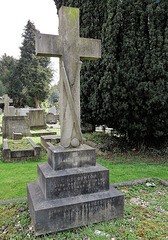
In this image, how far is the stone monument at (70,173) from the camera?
Result: 271 centimetres

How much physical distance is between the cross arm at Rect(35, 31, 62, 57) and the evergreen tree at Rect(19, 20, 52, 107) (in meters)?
26.1

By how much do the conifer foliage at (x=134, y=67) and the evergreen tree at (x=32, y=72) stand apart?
2280 centimetres

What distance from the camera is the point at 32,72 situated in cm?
2850

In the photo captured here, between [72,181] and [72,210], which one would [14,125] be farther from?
[72,210]

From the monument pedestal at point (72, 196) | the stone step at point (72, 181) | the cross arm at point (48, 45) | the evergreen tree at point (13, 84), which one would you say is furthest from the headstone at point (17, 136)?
the evergreen tree at point (13, 84)

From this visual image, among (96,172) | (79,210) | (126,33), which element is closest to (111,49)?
(126,33)

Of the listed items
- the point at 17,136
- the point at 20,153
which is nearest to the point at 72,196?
the point at 20,153

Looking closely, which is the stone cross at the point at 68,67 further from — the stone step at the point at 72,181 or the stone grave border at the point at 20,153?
the stone grave border at the point at 20,153

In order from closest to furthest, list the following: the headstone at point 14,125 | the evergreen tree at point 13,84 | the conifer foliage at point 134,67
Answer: the conifer foliage at point 134,67 < the headstone at point 14,125 < the evergreen tree at point 13,84

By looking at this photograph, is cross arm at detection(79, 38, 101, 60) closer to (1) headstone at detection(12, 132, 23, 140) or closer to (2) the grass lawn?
(2) the grass lawn

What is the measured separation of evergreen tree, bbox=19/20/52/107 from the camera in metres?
28.6

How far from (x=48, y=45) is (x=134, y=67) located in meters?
4.01

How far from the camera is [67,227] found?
2.72m

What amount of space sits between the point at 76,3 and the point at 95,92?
3.85m
